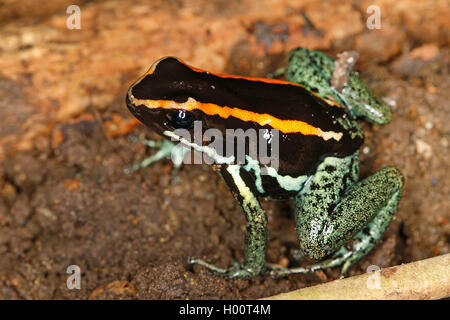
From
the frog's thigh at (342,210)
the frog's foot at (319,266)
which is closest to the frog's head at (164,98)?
the frog's thigh at (342,210)

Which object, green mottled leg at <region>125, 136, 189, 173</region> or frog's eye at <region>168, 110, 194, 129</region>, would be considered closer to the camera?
frog's eye at <region>168, 110, 194, 129</region>

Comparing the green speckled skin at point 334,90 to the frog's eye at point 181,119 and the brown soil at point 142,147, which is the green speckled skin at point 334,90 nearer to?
the brown soil at point 142,147

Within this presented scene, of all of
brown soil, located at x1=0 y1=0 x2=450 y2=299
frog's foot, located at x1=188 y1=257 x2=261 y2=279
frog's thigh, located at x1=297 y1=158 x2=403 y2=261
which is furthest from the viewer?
brown soil, located at x1=0 y1=0 x2=450 y2=299

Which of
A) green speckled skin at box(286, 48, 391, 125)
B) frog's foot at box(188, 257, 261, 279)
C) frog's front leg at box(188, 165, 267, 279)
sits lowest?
frog's foot at box(188, 257, 261, 279)

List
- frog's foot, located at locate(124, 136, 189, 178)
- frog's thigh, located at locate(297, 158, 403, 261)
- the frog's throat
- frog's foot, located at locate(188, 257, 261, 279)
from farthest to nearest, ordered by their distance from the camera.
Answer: frog's foot, located at locate(124, 136, 189, 178), frog's foot, located at locate(188, 257, 261, 279), frog's thigh, located at locate(297, 158, 403, 261), the frog's throat

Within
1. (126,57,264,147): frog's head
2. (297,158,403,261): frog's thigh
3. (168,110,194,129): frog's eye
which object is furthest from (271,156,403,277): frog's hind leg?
(168,110,194,129): frog's eye

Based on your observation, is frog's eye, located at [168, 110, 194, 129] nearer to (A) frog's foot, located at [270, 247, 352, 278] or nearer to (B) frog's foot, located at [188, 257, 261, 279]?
(B) frog's foot, located at [188, 257, 261, 279]

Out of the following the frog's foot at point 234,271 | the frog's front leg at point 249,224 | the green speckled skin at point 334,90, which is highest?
the green speckled skin at point 334,90
